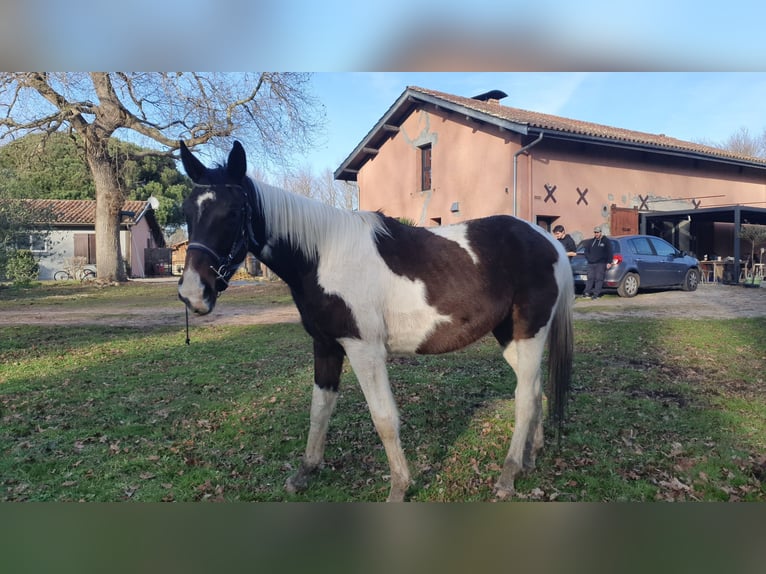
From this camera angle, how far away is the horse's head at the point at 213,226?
1.88 meters

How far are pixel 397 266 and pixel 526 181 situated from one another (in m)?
5.00

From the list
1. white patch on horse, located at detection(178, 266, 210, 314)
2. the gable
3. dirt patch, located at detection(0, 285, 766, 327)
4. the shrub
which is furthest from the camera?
dirt patch, located at detection(0, 285, 766, 327)

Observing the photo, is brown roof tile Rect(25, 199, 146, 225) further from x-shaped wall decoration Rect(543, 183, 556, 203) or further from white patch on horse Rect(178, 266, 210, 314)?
x-shaped wall decoration Rect(543, 183, 556, 203)

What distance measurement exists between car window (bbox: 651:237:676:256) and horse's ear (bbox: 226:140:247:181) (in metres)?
10.2

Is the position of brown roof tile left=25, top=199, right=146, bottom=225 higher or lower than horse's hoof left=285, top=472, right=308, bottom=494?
higher

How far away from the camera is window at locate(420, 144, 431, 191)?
6209 millimetres

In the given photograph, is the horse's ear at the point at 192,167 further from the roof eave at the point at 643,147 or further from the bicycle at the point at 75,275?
the roof eave at the point at 643,147

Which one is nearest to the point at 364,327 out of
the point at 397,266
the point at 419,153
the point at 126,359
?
the point at 397,266

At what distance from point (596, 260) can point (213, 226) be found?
27.2ft

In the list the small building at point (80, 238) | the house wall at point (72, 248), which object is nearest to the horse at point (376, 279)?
the small building at point (80, 238)

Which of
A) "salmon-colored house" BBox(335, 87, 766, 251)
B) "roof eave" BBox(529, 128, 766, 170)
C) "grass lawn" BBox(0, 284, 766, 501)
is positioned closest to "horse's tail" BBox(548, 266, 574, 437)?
"grass lawn" BBox(0, 284, 766, 501)

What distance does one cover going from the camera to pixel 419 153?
671 cm

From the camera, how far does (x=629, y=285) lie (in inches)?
367

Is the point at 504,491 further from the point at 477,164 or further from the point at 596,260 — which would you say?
the point at 596,260
